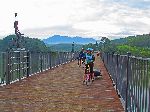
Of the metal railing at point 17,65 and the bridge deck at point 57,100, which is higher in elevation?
the metal railing at point 17,65

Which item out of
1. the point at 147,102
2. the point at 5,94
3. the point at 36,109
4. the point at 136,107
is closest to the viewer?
the point at 147,102

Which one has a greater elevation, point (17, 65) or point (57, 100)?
point (17, 65)

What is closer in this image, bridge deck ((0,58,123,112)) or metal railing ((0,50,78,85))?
bridge deck ((0,58,123,112))

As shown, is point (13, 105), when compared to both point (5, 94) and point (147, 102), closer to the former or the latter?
point (5, 94)

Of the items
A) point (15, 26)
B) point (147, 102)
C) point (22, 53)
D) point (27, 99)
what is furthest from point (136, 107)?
point (15, 26)

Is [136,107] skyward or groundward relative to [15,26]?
groundward

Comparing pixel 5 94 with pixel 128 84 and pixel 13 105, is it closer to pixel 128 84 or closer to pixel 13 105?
pixel 13 105

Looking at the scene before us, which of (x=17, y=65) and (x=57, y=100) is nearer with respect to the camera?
(x=57, y=100)

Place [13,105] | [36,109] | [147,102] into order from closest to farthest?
[147,102] → [36,109] → [13,105]

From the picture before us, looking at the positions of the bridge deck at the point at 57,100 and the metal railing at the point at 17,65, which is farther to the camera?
the metal railing at the point at 17,65

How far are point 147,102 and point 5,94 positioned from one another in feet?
33.6

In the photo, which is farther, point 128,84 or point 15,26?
point 15,26

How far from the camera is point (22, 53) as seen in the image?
23844 millimetres

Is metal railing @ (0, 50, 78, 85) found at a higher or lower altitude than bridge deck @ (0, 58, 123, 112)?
higher
